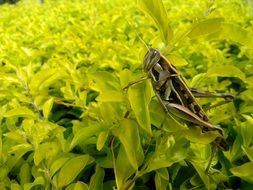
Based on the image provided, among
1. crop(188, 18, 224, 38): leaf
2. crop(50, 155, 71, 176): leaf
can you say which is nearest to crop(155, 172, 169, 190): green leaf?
crop(50, 155, 71, 176): leaf

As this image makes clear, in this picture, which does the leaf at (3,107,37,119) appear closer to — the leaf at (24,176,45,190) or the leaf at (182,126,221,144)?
the leaf at (24,176,45,190)

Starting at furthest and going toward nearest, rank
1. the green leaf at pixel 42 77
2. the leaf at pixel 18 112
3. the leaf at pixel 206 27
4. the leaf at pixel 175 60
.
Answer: the green leaf at pixel 42 77, the leaf at pixel 18 112, the leaf at pixel 175 60, the leaf at pixel 206 27

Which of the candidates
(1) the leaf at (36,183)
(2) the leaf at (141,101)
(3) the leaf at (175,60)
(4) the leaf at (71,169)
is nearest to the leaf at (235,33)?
(3) the leaf at (175,60)

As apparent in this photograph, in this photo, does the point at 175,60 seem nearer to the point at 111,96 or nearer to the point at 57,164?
the point at 111,96

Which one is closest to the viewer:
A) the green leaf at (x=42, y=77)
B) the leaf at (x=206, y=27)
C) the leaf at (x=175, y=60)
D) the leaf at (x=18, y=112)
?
the leaf at (x=206, y=27)

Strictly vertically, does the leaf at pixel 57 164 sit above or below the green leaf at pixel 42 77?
below

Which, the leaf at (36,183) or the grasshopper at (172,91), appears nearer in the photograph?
the grasshopper at (172,91)

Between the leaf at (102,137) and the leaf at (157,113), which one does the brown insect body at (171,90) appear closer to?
the leaf at (157,113)
